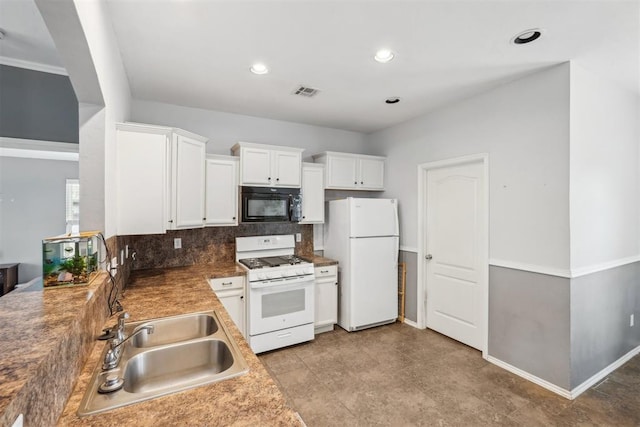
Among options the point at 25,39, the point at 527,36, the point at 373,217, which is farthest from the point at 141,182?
the point at 527,36

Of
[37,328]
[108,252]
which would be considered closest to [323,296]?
[108,252]

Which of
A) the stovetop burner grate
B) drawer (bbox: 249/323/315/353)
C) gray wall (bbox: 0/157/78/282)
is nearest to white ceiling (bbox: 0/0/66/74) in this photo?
the stovetop burner grate

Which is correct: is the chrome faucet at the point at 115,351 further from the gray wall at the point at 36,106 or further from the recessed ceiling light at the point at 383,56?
the recessed ceiling light at the point at 383,56

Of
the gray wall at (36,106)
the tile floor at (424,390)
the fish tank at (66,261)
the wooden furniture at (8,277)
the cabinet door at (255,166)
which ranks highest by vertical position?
the gray wall at (36,106)

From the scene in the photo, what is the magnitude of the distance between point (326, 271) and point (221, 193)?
1528 millimetres

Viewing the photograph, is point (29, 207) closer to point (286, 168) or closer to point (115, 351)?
point (286, 168)

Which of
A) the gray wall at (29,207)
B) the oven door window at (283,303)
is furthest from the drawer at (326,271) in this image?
the gray wall at (29,207)

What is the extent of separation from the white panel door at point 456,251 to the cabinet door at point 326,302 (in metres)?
1.19

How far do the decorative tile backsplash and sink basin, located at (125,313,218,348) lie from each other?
157 cm

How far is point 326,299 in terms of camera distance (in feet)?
12.0

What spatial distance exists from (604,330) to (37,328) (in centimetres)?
394

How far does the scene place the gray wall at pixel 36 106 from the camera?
2535 mm

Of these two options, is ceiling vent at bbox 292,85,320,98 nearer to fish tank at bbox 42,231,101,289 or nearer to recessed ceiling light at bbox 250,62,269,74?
recessed ceiling light at bbox 250,62,269,74

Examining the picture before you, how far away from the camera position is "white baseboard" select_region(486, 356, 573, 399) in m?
2.41
